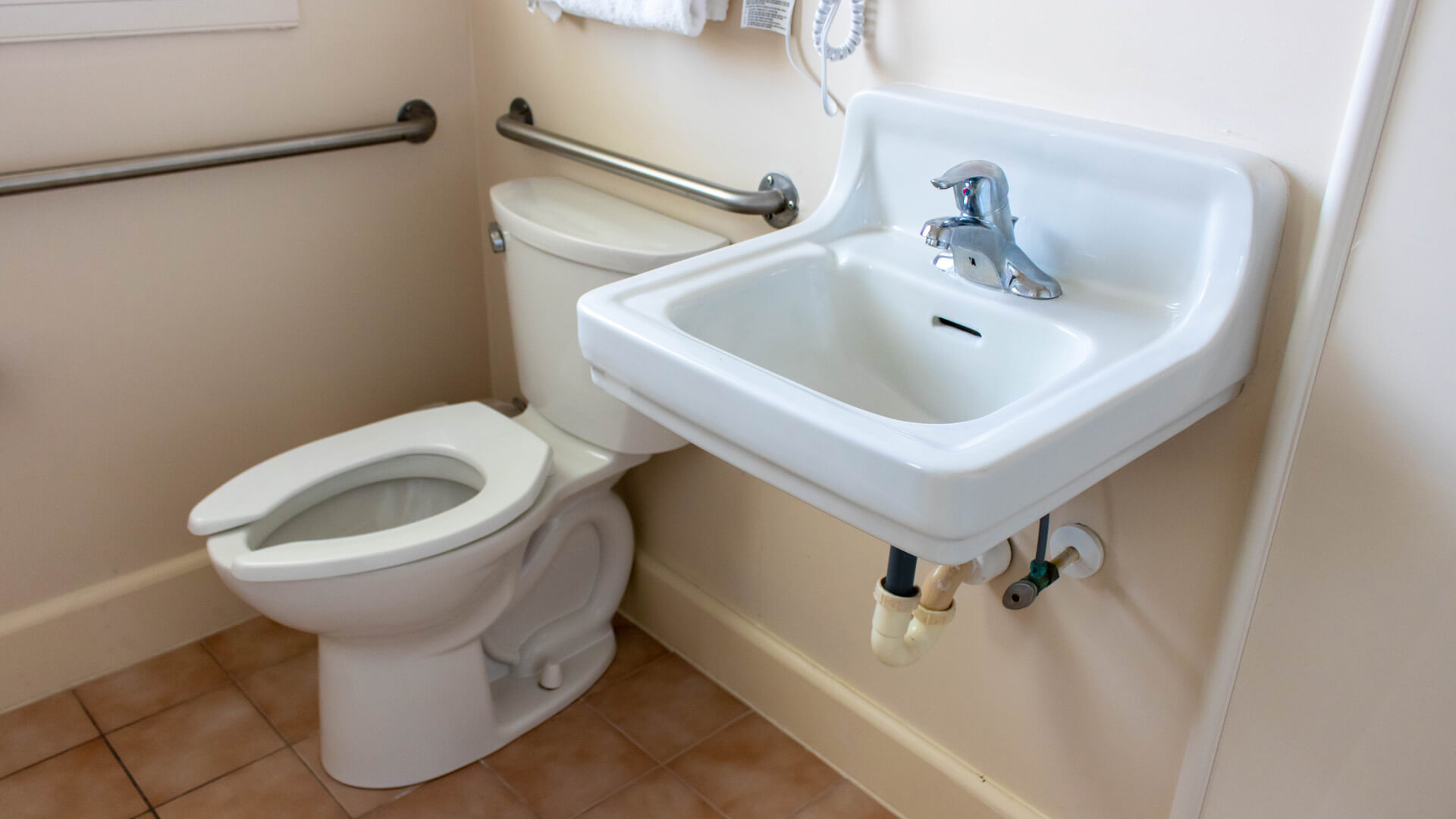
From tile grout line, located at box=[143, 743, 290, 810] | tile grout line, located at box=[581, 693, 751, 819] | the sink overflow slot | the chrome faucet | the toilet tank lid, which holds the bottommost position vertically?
tile grout line, located at box=[581, 693, 751, 819]

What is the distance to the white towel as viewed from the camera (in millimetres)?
1235

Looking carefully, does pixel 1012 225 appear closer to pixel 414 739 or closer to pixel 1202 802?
pixel 1202 802

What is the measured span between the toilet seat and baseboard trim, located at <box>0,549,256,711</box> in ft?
1.13

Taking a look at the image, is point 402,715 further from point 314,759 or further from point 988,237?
point 988,237

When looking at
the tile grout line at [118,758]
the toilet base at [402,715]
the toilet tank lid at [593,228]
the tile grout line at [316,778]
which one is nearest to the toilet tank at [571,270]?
the toilet tank lid at [593,228]

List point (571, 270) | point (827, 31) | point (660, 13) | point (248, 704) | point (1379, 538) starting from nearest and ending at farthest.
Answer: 1. point (1379, 538)
2. point (827, 31)
3. point (660, 13)
4. point (571, 270)
5. point (248, 704)

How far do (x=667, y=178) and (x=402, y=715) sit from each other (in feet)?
2.63

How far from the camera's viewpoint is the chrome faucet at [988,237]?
3.07ft

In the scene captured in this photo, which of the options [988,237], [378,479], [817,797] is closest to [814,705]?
[817,797]

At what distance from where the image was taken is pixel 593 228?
139 centimetres

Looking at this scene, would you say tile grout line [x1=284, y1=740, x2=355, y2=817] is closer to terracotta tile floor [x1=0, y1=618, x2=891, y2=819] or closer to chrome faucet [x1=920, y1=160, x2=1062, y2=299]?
terracotta tile floor [x1=0, y1=618, x2=891, y2=819]

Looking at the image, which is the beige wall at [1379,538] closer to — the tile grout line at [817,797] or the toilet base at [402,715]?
the tile grout line at [817,797]

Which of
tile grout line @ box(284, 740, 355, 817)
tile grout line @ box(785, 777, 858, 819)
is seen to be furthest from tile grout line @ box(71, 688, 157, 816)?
tile grout line @ box(785, 777, 858, 819)

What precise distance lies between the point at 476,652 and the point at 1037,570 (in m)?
0.78
